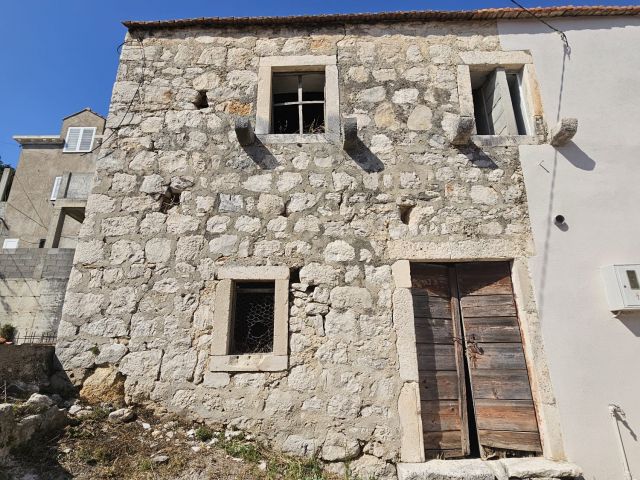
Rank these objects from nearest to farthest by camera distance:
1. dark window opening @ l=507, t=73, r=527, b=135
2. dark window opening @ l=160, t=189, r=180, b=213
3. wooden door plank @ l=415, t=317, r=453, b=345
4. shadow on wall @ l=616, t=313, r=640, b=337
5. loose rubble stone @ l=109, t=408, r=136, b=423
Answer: loose rubble stone @ l=109, t=408, r=136, b=423
shadow on wall @ l=616, t=313, r=640, b=337
wooden door plank @ l=415, t=317, r=453, b=345
dark window opening @ l=160, t=189, r=180, b=213
dark window opening @ l=507, t=73, r=527, b=135

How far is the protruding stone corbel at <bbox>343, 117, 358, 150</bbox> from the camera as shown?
4.23m

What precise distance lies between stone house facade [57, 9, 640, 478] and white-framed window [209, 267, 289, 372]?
0.02m

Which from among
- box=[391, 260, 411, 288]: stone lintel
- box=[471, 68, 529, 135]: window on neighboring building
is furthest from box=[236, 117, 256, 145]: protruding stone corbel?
box=[471, 68, 529, 135]: window on neighboring building

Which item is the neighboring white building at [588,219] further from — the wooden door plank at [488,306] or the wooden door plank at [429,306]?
the wooden door plank at [429,306]

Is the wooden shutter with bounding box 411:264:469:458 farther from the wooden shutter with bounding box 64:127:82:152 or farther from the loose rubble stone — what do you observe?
the wooden shutter with bounding box 64:127:82:152

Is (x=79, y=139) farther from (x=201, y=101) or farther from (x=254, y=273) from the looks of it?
(x=254, y=273)

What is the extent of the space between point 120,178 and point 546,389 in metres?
4.91

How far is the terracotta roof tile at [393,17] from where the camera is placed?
4.93 meters

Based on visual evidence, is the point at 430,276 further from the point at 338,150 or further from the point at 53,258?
the point at 53,258

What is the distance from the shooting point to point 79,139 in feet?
51.1

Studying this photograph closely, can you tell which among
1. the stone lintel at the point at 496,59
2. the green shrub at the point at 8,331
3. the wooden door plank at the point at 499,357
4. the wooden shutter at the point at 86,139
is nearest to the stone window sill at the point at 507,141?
the stone lintel at the point at 496,59

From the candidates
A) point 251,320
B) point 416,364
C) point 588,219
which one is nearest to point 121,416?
point 251,320

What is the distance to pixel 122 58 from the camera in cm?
493

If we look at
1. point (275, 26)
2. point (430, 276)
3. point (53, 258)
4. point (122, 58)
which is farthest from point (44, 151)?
point (430, 276)
